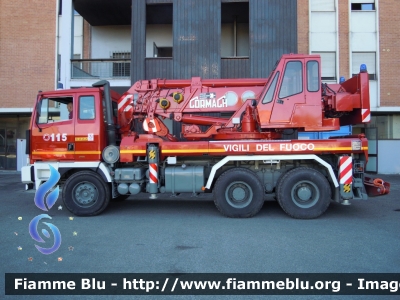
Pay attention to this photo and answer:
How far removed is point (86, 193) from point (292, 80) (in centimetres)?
522

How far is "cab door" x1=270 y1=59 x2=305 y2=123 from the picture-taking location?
24.0 feet

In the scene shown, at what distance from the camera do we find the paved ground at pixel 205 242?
14.8 ft

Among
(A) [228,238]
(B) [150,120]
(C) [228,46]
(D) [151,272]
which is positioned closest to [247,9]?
(C) [228,46]

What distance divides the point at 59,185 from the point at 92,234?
253cm

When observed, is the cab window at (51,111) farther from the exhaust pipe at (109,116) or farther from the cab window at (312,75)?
the cab window at (312,75)

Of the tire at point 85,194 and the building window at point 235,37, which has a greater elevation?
the building window at point 235,37

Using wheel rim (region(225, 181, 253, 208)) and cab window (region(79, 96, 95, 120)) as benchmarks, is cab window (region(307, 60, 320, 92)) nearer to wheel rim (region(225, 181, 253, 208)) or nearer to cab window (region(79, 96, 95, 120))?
wheel rim (region(225, 181, 253, 208))

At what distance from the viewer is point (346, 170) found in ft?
23.7

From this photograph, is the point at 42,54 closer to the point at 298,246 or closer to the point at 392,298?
the point at 298,246

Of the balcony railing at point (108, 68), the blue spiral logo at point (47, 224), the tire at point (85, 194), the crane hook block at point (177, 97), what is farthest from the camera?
the balcony railing at point (108, 68)

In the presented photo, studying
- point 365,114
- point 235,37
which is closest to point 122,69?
point 235,37

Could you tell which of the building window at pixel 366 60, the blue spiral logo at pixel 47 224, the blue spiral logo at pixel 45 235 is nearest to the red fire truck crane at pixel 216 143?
the blue spiral logo at pixel 47 224

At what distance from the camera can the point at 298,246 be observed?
5.34m

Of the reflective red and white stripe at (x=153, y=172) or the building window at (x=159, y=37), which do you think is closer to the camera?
the reflective red and white stripe at (x=153, y=172)
